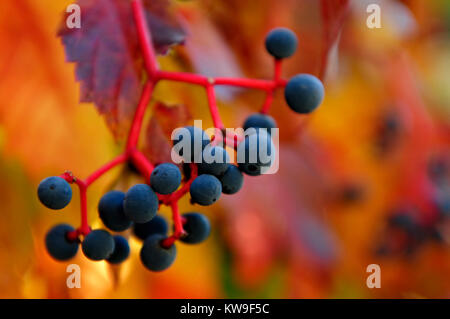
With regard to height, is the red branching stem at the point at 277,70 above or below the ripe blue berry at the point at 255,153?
above

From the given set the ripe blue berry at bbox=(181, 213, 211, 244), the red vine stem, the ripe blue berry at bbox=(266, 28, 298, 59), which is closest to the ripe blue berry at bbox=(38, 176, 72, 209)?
the red vine stem

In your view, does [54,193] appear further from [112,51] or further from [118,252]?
[112,51]

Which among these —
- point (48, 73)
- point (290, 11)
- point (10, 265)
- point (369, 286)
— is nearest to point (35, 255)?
point (10, 265)

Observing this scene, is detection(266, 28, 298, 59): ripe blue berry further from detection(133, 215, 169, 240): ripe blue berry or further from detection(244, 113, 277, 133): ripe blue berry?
detection(133, 215, 169, 240): ripe blue berry

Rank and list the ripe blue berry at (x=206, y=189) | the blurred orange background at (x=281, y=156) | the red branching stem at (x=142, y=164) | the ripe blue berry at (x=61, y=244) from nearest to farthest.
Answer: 1. the ripe blue berry at (x=206, y=189)
2. the red branching stem at (x=142, y=164)
3. the ripe blue berry at (x=61, y=244)
4. the blurred orange background at (x=281, y=156)

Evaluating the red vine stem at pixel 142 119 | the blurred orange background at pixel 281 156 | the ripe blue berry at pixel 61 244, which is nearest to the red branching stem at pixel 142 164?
the red vine stem at pixel 142 119

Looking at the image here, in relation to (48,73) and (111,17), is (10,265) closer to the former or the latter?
(48,73)

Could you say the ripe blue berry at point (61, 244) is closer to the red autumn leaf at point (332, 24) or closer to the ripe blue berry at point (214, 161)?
the ripe blue berry at point (214, 161)
